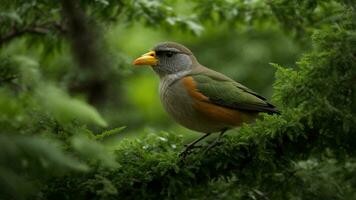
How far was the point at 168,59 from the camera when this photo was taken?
7.02 meters

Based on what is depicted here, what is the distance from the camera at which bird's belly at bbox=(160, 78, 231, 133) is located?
597 cm

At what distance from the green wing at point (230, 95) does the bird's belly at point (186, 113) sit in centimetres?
17

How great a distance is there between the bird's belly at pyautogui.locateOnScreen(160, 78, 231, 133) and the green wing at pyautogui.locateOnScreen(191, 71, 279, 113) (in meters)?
0.17

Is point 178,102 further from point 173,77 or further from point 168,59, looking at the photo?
point 168,59

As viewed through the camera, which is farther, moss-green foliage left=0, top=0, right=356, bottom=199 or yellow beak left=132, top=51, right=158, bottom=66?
yellow beak left=132, top=51, right=158, bottom=66

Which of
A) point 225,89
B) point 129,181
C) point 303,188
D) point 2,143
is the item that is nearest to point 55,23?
point 225,89

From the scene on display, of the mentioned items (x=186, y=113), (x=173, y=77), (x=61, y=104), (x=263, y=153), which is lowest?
(x=61, y=104)

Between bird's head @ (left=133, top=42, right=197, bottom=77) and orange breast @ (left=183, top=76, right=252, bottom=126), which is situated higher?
bird's head @ (left=133, top=42, right=197, bottom=77)

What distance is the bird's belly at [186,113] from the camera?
5.97m

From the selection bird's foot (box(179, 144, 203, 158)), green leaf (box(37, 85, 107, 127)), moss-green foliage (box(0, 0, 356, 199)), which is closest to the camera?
green leaf (box(37, 85, 107, 127))

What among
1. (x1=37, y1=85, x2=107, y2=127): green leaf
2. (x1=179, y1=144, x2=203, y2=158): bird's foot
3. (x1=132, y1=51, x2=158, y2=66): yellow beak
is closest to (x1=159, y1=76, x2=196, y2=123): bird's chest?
(x1=132, y1=51, x2=158, y2=66): yellow beak

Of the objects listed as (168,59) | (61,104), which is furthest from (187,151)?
(168,59)

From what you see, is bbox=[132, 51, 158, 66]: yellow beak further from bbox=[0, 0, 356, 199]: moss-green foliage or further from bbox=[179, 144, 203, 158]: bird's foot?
bbox=[0, 0, 356, 199]: moss-green foliage

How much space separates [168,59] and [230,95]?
121cm
